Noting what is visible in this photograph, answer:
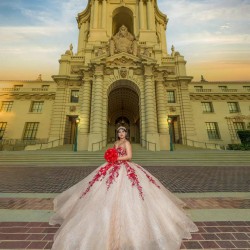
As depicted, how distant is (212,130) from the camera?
23969 millimetres

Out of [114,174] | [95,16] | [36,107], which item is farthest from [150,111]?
[95,16]

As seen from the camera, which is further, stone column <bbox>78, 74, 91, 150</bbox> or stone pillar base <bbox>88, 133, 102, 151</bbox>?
stone column <bbox>78, 74, 91, 150</bbox>

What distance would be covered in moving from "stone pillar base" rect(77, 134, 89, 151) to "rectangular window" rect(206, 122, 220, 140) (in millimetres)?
18561

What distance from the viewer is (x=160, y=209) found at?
245 centimetres

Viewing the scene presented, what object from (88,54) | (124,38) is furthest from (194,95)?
(88,54)

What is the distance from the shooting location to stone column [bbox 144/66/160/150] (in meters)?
17.6

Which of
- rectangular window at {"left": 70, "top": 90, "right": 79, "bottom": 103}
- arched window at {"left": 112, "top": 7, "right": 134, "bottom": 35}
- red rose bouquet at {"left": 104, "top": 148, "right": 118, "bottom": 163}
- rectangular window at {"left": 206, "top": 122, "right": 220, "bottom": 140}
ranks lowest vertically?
red rose bouquet at {"left": 104, "top": 148, "right": 118, "bottom": 163}

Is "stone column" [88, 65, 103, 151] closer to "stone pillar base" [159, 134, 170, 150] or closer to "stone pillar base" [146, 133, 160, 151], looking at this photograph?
"stone pillar base" [146, 133, 160, 151]

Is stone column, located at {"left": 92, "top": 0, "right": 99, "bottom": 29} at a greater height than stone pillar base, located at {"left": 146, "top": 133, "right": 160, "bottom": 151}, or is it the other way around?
stone column, located at {"left": 92, "top": 0, "right": 99, "bottom": 29}

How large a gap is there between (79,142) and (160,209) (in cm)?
1664

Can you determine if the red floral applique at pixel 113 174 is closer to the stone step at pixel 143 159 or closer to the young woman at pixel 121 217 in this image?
the young woman at pixel 121 217

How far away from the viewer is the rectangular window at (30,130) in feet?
76.5

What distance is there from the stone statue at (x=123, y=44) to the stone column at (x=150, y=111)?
425 centimetres

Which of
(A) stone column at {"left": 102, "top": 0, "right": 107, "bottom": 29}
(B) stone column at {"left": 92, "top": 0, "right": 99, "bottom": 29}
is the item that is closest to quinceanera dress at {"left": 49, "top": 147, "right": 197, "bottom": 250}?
(A) stone column at {"left": 102, "top": 0, "right": 107, "bottom": 29}
